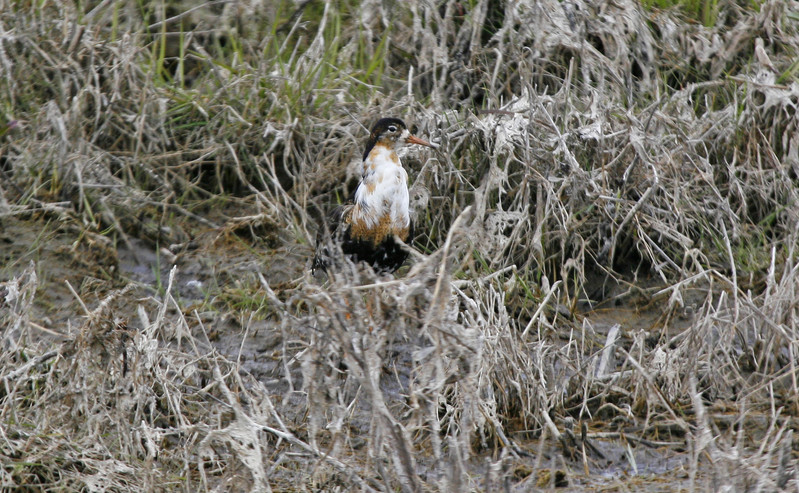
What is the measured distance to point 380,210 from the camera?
5.03 m

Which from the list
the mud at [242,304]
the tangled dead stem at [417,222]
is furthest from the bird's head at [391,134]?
the mud at [242,304]

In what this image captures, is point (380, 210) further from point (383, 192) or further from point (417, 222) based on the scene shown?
point (417, 222)

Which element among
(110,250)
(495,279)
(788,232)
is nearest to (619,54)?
(788,232)

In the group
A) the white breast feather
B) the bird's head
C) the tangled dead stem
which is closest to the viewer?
the tangled dead stem

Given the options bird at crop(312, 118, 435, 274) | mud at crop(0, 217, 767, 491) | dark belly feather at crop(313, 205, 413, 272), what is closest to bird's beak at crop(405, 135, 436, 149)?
bird at crop(312, 118, 435, 274)

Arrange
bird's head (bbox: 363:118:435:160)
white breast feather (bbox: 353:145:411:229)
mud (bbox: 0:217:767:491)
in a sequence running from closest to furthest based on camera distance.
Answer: mud (bbox: 0:217:767:491) → white breast feather (bbox: 353:145:411:229) → bird's head (bbox: 363:118:435:160)

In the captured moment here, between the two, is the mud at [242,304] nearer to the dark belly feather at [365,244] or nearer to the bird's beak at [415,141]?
the dark belly feather at [365,244]

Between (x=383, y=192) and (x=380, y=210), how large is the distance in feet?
0.32

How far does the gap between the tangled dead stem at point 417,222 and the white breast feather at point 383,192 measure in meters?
0.42

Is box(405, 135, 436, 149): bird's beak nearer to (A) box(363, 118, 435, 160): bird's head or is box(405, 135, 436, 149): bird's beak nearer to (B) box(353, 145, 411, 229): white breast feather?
(A) box(363, 118, 435, 160): bird's head

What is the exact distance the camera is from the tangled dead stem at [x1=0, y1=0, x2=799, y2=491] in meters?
3.87

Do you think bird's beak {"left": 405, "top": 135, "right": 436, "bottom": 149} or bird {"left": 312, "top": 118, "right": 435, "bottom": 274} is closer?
bird {"left": 312, "top": 118, "right": 435, "bottom": 274}

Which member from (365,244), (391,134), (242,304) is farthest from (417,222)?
(242,304)

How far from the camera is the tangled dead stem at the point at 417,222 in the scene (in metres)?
3.87
